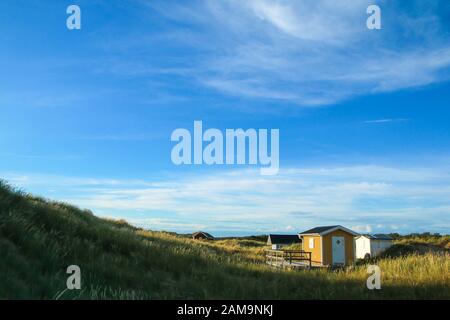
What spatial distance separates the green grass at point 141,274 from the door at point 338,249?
2954 cm

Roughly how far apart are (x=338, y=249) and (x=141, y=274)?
34.1 meters

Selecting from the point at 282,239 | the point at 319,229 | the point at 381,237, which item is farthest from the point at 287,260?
the point at 282,239

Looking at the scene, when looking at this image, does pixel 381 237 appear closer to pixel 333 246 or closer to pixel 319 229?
pixel 319 229

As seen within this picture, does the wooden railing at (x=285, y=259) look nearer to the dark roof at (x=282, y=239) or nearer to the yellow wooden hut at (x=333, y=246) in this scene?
the yellow wooden hut at (x=333, y=246)

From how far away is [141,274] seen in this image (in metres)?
11.6

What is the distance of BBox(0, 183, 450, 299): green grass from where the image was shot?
8.62 metres

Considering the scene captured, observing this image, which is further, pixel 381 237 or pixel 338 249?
pixel 381 237

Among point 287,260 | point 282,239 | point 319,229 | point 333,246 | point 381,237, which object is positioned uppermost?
point 319,229

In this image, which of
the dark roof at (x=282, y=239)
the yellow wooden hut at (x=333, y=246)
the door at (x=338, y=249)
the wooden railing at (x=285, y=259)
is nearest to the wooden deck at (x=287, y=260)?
the wooden railing at (x=285, y=259)

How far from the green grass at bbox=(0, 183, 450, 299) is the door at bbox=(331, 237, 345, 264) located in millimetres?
29536

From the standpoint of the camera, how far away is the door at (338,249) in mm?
42438

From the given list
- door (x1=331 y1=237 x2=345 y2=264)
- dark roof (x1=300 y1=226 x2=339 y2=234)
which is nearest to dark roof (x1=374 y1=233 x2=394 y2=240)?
dark roof (x1=300 y1=226 x2=339 y2=234)
